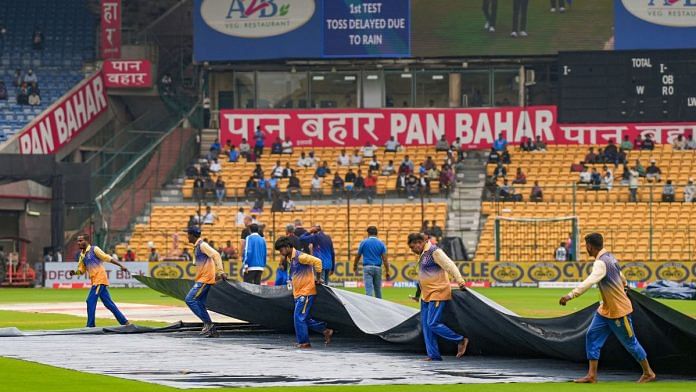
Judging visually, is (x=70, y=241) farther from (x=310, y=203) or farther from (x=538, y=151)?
(x=538, y=151)

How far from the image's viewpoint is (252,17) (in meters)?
61.8

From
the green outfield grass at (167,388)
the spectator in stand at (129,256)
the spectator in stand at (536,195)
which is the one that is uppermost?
the spectator in stand at (536,195)

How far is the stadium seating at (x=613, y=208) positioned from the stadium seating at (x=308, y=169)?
370cm

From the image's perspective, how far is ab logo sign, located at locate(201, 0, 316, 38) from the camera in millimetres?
61312

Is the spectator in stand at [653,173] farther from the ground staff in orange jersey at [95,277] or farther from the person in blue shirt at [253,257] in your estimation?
the ground staff in orange jersey at [95,277]

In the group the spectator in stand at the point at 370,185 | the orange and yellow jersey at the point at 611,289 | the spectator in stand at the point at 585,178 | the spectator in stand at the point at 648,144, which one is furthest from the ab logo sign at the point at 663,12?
the orange and yellow jersey at the point at 611,289

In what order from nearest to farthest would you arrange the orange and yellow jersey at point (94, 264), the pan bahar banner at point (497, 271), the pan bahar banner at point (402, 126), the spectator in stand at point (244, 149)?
the orange and yellow jersey at point (94, 264) < the pan bahar banner at point (497, 271) < the spectator in stand at point (244, 149) < the pan bahar banner at point (402, 126)

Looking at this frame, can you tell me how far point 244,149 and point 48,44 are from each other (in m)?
12.3

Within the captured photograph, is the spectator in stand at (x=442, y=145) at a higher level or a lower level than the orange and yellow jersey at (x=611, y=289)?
higher

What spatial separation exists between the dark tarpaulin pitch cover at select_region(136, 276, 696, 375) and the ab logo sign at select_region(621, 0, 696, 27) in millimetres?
34873

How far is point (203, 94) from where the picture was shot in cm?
6588

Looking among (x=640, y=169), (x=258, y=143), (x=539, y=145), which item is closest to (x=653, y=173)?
(x=640, y=169)

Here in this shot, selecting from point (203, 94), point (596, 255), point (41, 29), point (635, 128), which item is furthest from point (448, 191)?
point (596, 255)

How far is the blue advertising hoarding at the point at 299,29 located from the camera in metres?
60.4
